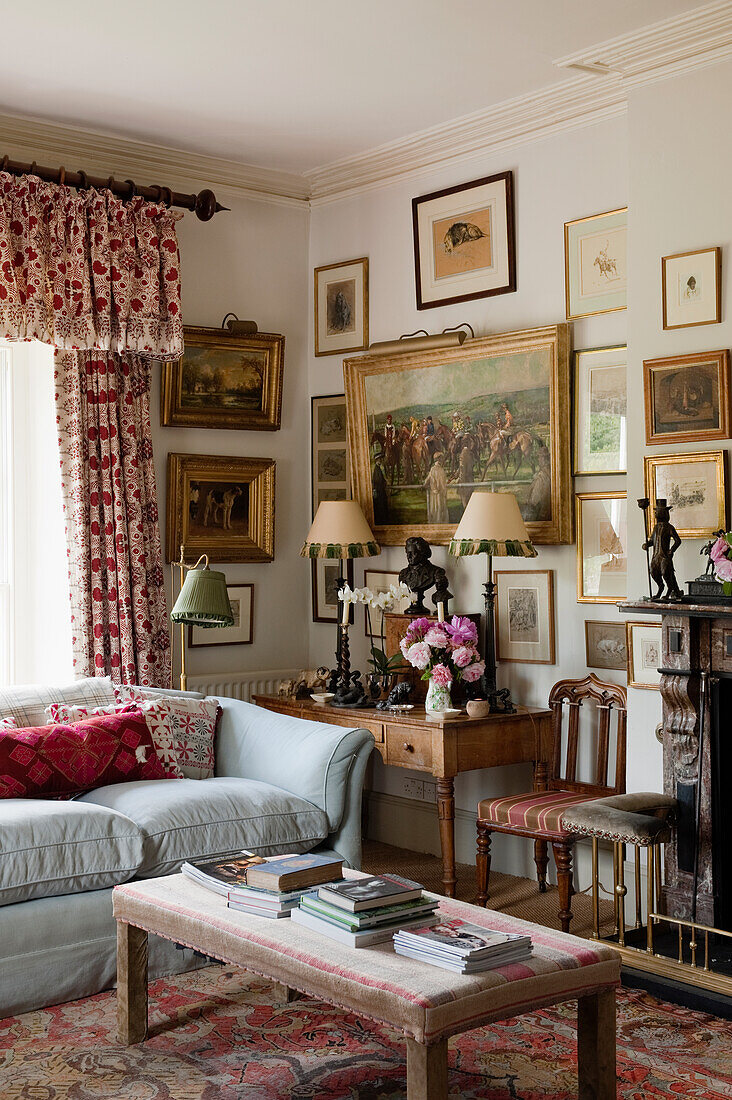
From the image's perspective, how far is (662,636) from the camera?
3.96m

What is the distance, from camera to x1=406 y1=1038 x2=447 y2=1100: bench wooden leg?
2465 millimetres

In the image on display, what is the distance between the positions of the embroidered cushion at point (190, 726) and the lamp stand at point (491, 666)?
113 centimetres

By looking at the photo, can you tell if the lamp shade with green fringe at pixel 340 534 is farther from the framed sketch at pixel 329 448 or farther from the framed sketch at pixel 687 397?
the framed sketch at pixel 687 397

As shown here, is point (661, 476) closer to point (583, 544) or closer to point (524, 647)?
point (583, 544)

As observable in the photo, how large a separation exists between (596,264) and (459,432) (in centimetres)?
97

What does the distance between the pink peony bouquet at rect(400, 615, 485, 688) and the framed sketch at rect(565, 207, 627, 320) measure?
4.55ft

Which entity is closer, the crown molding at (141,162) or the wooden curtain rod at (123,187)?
the wooden curtain rod at (123,187)

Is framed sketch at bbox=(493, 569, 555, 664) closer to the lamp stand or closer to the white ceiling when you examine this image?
the lamp stand

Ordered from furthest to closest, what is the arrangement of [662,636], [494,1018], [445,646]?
1. [445,646]
2. [662,636]
3. [494,1018]

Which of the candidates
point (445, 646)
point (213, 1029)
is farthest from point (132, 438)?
point (213, 1029)

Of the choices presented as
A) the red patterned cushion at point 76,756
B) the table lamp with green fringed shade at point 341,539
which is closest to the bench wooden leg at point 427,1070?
the red patterned cushion at point 76,756

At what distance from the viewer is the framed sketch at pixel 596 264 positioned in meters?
4.71

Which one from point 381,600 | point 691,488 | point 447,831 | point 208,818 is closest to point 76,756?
point 208,818

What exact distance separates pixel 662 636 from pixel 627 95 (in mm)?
2028
